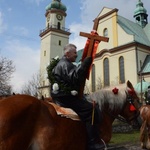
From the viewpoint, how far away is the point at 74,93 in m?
3.95

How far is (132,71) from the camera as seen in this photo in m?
39.7

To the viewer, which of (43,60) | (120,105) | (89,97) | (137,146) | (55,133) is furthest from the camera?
(43,60)

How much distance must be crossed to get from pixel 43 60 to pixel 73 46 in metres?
51.2

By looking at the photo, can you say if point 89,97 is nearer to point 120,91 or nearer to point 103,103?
point 103,103

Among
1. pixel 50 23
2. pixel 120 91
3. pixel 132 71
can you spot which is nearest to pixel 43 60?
pixel 50 23

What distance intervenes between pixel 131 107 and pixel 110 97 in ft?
2.15

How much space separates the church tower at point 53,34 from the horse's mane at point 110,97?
46.5 m

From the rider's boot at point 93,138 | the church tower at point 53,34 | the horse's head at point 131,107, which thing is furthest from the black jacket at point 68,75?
the church tower at point 53,34

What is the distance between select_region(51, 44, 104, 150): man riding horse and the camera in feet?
12.7

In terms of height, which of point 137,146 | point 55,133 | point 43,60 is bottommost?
point 137,146

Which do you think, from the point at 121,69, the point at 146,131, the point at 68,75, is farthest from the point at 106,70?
the point at 68,75

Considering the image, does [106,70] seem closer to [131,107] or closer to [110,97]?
[131,107]

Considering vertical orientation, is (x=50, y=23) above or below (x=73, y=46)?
above

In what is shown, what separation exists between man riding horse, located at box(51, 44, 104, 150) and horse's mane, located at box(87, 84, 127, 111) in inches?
14.0
